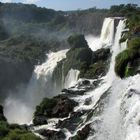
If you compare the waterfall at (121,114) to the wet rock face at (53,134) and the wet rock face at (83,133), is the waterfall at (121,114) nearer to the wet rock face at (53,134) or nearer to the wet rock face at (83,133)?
the wet rock face at (83,133)

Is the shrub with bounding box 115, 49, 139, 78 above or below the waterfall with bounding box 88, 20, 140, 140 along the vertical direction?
above

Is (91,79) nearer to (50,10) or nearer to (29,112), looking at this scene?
(29,112)

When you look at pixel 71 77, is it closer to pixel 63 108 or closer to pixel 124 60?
pixel 124 60

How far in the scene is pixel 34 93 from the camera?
83.9 m

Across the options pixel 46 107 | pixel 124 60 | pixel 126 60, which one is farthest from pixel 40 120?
pixel 126 60

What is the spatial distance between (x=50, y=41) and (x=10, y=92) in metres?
26.1

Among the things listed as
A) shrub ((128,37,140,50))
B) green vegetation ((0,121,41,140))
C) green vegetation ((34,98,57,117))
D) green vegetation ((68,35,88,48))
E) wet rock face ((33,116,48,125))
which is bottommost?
wet rock face ((33,116,48,125))

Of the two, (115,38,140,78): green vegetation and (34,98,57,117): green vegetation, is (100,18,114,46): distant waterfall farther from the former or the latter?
(34,98,57,117): green vegetation

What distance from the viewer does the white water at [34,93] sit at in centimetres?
7616

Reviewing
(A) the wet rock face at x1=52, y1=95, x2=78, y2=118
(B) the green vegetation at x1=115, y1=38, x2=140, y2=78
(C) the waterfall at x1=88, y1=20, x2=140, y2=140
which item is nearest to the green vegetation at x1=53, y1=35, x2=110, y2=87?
(B) the green vegetation at x1=115, y1=38, x2=140, y2=78

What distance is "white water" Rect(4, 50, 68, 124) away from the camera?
76156 mm

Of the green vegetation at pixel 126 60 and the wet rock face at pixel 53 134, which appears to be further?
the green vegetation at pixel 126 60

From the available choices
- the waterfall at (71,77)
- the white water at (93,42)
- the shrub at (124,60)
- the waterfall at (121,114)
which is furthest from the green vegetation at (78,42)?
the waterfall at (121,114)

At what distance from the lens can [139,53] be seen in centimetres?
5159
